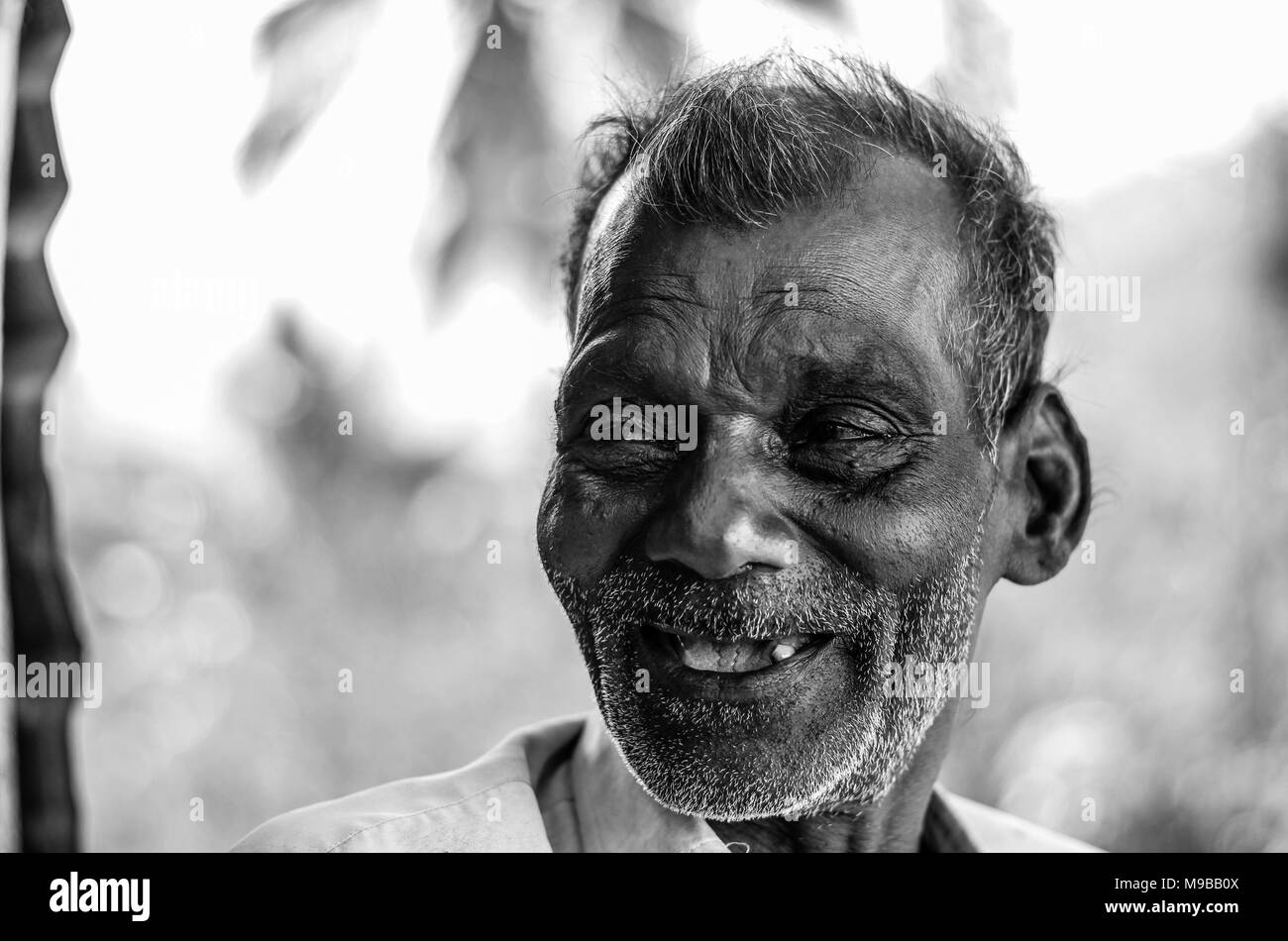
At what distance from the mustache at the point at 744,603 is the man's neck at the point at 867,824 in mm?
322

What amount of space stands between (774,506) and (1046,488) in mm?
561

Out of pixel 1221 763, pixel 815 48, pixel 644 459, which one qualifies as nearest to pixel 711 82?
pixel 815 48

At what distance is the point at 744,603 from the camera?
5.18ft

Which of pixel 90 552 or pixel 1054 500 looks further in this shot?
pixel 90 552

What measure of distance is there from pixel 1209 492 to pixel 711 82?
587cm

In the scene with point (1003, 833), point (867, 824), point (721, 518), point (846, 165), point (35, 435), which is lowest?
point (1003, 833)

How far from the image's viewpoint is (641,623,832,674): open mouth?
1624 millimetres

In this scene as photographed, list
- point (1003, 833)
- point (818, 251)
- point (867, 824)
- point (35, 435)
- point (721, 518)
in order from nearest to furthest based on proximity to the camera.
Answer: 1. point (35, 435)
2. point (721, 518)
3. point (818, 251)
4. point (867, 824)
5. point (1003, 833)

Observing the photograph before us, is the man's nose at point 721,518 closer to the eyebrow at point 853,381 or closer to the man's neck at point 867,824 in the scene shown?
the eyebrow at point 853,381

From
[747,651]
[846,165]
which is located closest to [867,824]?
[747,651]

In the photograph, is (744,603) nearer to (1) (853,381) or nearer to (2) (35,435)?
(1) (853,381)

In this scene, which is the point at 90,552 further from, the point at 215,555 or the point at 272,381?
the point at 272,381

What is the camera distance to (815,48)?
81.6 inches

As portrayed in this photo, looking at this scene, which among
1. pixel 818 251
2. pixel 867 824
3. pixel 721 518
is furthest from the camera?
pixel 867 824
